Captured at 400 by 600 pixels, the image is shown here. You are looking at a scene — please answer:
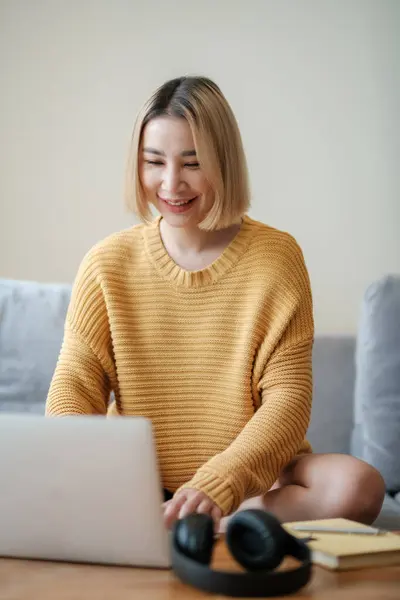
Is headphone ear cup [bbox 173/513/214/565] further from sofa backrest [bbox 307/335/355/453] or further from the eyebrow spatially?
sofa backrest [bbox 307/335/355/453]

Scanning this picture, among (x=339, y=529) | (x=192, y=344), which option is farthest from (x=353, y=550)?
(x=192, y=344)

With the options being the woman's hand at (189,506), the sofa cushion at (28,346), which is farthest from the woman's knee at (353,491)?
the sofa cushion at (28,346)

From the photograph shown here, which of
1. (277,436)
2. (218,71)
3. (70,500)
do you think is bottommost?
(277,436)

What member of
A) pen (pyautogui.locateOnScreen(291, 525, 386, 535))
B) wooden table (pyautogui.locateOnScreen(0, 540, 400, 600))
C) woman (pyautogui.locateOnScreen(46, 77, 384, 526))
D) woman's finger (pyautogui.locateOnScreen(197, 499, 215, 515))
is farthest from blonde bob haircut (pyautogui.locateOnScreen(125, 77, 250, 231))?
wooden table (pyautogui.locateOnScreen(0, 540, 400, 600))

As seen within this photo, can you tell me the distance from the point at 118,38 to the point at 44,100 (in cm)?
28

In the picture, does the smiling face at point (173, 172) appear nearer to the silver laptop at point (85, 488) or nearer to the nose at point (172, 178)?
the nose at point (172, 178)

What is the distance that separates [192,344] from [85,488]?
30.5 inches

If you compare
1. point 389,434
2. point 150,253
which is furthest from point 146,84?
point 389,434

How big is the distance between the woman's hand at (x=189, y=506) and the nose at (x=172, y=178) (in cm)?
59

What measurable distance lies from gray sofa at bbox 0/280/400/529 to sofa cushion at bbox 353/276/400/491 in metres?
0.05

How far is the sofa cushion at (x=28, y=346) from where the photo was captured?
2.13 metres

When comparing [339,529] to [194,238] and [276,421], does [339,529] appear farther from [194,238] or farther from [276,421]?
[194,238]

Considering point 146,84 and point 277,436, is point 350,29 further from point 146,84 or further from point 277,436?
point 277,436

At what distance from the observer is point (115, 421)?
0.95 metres
